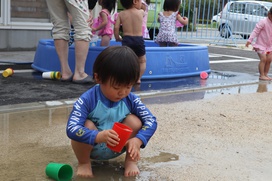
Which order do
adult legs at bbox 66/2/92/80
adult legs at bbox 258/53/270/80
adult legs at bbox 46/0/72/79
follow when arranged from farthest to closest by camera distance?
1. adult legs at bbox 258/53/270/80
2. adult legs at bbox 46/0/72/79
3. adult legs at bbox 66/2/92/80

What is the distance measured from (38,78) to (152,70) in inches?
66.4

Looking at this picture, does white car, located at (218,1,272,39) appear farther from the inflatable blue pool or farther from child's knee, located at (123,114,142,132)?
child's knee, located at (123,114,142,132)

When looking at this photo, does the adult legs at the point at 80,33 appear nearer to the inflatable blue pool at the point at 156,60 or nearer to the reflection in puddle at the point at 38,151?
the inflatable blue pool at the point at 156,60

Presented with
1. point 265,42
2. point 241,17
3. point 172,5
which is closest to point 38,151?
point 172,5

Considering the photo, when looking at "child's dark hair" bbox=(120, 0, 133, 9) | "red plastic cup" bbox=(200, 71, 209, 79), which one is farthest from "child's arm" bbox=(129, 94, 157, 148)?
"red plastic cup" bbox=(200, 71, 209, 79)

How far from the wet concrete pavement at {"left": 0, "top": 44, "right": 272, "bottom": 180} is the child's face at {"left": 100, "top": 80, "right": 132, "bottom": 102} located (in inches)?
19.3

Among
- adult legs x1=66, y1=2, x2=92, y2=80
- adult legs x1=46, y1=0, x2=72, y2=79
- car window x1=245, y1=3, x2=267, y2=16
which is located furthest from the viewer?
car window x1=245, y1=3, x2=267, y2=16

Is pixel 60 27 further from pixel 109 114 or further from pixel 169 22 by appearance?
pixel 109 114

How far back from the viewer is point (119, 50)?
2.59m

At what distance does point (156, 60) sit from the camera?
6.61 metres

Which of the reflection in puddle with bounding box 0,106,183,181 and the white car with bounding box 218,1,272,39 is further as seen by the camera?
the white car with bounding box 218,1,272,39

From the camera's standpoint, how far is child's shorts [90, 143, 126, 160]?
2.73 meters

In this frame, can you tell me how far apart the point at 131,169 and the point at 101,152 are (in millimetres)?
214

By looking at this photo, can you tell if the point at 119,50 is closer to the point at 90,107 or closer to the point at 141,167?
the point at 90,107
